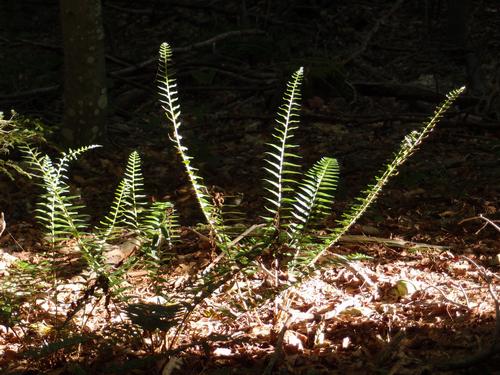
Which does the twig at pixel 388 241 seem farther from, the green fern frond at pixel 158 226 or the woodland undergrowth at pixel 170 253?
the green fern frond at pixel 158 226

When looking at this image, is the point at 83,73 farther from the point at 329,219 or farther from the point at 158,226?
the point at 158,226

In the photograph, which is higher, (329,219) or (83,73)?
(83,73)

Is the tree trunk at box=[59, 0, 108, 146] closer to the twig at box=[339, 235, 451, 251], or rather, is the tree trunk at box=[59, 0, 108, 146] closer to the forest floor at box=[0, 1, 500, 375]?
the forest floor at box=[0, 1, 500, 375]

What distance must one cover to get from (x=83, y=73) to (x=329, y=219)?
114 inches

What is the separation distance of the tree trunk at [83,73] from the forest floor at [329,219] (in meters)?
0.26

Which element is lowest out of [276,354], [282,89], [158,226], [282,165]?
[276,354]

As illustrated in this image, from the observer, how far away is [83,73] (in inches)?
240

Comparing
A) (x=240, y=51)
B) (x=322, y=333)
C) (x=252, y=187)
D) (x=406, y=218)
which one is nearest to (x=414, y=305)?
(x=322, y=333)

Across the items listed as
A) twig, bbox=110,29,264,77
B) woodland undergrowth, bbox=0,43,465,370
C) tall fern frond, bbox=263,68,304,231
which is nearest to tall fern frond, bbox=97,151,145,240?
woodland undergrowth, bbox=0,43,465,370

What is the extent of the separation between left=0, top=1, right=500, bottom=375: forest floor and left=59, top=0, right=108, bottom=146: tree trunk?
0.26m

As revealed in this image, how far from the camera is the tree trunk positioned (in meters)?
5.90

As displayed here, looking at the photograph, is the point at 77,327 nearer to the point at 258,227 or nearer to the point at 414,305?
the point at 258,227

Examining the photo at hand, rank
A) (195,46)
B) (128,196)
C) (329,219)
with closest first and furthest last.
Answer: (128,196), (329,219), (195,46)

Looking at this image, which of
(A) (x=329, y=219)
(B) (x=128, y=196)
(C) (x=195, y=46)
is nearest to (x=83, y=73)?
(A) (x=329, y=219)
